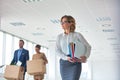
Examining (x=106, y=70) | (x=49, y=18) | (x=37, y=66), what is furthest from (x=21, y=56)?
(x=106, y=70)

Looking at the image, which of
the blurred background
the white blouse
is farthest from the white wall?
the white blouse

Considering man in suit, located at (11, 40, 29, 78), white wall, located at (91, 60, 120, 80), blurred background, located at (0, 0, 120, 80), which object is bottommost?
white wall, located at (91, 60, 120, 80)

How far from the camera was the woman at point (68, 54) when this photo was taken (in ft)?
6.64

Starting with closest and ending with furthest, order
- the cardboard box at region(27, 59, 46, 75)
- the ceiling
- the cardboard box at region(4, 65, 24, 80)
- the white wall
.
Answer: the cardboard box at region(4, 65, 24, 80) → the cardboard box at region(27, 59, 46, 75) → the ceiling → the white wall

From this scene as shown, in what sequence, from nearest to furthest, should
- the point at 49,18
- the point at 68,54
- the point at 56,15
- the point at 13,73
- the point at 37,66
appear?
the point at 68,54 → the point at 13,73 → the point at 37,66 → the point at 56,15 → the point at 49,18

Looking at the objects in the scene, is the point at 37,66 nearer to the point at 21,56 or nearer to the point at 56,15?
the point at 21,56

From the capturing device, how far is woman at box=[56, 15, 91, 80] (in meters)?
2.02

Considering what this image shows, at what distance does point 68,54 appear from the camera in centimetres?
207

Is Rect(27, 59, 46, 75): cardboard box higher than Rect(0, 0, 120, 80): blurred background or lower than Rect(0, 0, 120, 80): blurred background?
lower

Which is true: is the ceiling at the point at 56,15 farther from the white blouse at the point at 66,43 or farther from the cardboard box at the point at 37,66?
the white blouse at the point at 66,43

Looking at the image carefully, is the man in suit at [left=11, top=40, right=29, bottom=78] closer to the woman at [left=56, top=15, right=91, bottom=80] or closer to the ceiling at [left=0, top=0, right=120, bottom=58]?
the ceiling at [left=0, top=0, right=120, bottom=58]

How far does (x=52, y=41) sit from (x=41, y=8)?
717cm

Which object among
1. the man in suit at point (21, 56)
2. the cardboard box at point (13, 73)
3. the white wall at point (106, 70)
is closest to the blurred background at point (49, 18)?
the man in suit at point (21, 56)

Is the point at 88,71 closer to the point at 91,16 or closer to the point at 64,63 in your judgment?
the point at 91,16
